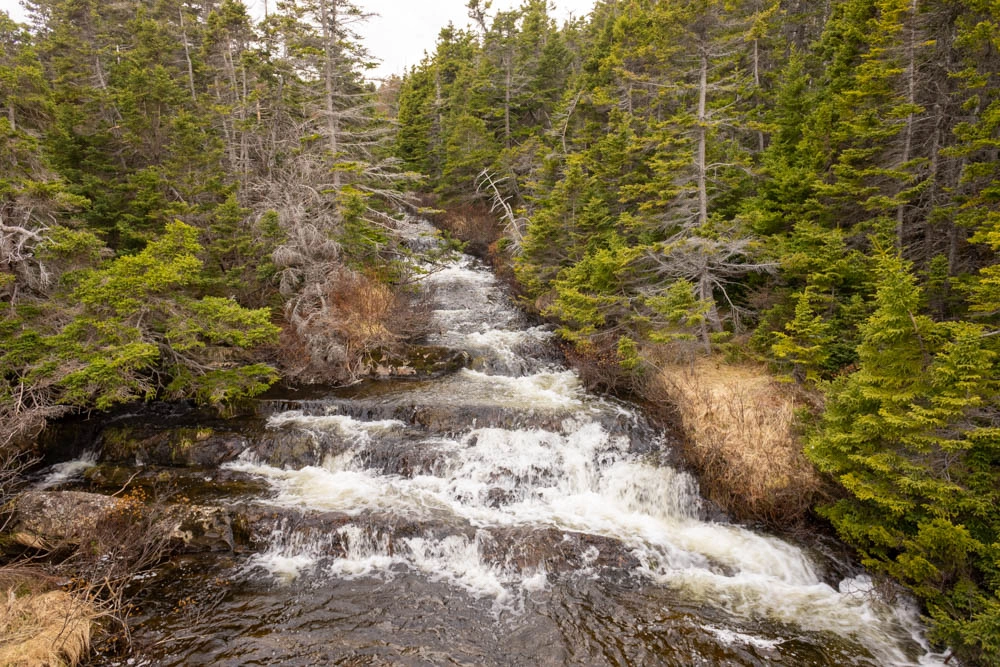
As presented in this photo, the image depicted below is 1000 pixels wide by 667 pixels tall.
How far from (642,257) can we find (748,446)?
22.9ft

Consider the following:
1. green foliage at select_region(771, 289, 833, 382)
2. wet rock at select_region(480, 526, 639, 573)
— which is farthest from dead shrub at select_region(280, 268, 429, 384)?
green foliage at select_region(771, 289, 833, 382)

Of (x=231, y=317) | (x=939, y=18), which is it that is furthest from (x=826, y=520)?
(x=231, y=317)

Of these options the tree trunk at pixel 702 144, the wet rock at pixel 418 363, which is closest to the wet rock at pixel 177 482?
the wet rock at pixel 418 363

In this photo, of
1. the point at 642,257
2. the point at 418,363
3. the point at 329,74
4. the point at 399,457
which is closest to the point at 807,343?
the point at 642,257

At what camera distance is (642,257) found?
607 inches

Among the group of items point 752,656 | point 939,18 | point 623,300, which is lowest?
point 752,656

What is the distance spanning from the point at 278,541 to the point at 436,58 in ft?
132

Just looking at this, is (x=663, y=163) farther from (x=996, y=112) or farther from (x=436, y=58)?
(x=436, y=58)

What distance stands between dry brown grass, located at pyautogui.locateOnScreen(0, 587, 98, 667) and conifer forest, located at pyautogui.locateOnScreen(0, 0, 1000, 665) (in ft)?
1.35

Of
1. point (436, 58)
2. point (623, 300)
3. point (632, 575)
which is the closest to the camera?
point (632, 575)

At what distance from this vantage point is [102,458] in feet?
40.8

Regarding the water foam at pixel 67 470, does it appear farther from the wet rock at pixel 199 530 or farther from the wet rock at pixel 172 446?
the wet rock at pixel 199 530

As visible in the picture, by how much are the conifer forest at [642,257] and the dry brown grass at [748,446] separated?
134 mm

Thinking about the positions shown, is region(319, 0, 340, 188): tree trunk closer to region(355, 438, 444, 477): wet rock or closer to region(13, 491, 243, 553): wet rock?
region(355, 438, 444, 477): wet rock
